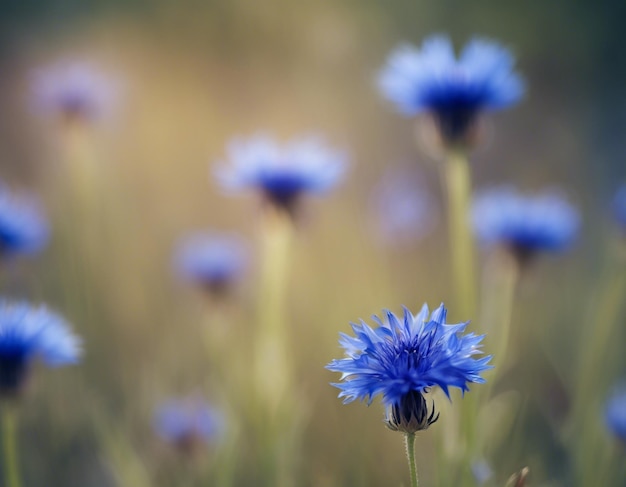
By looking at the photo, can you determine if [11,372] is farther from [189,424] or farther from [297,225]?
[297,225]

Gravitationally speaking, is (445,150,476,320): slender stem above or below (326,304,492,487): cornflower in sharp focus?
above

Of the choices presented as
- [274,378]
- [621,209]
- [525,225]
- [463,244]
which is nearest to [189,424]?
[274,378]

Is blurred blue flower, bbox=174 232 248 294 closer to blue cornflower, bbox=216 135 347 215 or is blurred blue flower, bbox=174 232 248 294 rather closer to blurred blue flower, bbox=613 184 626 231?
blue cornflower, bbox=216 135 347 215

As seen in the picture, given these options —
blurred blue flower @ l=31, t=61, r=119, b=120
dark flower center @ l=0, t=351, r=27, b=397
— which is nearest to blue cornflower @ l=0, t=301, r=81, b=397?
dark flower center @ l=0, t=351, r=27, b=397

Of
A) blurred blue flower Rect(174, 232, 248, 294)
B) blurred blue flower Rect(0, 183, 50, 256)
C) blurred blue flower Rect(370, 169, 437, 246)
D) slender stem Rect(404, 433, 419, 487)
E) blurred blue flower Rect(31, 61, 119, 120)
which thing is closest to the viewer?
slender stem Rect(404, 433, 419, 487)

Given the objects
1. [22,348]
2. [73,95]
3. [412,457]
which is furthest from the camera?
[73,95]

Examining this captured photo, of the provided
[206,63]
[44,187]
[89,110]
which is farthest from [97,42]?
[89,110]
